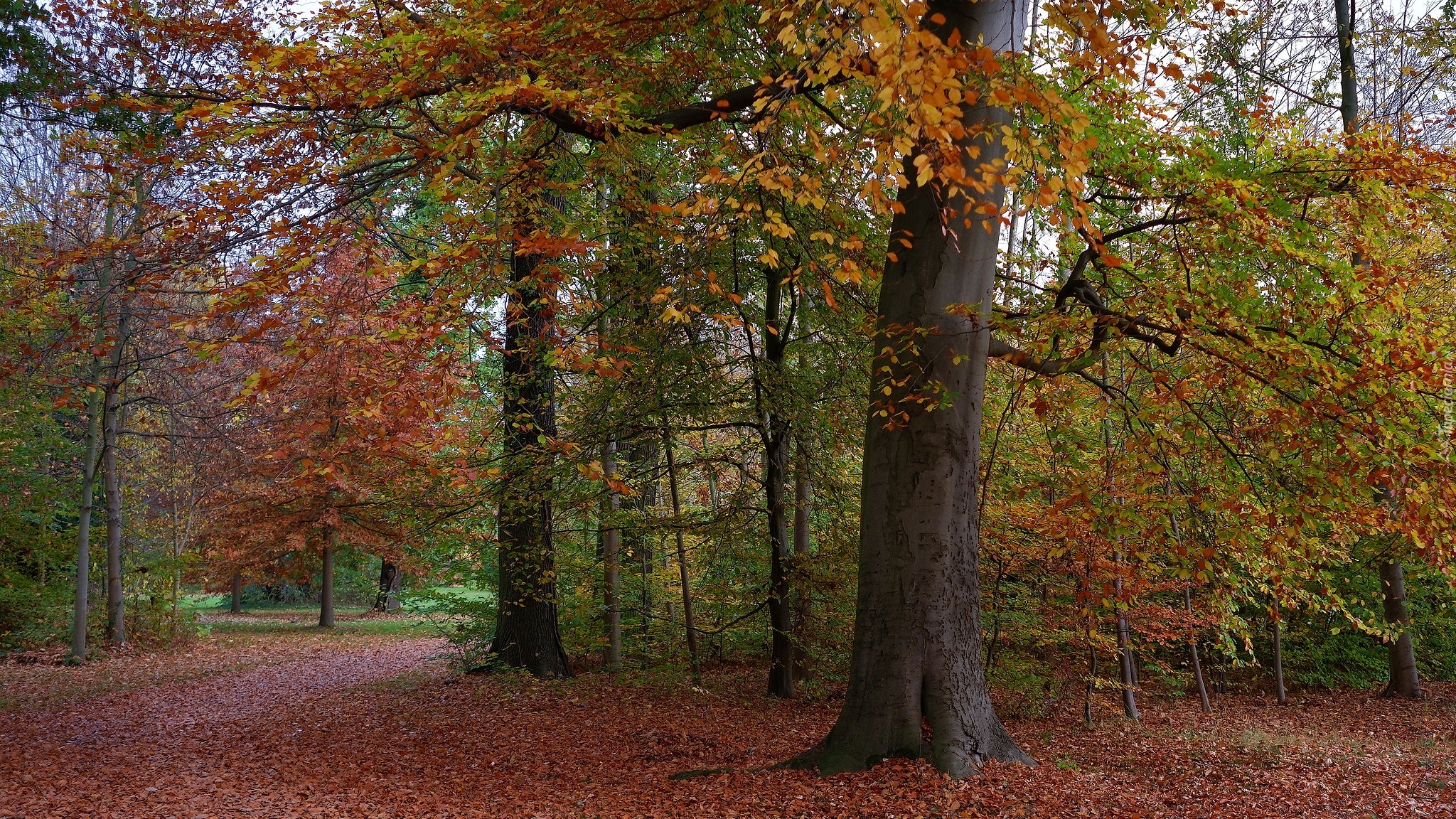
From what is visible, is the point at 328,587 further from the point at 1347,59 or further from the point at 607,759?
the point at 1347,59

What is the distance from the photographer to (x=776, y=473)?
26.8 feet

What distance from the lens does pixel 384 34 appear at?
17.8ft

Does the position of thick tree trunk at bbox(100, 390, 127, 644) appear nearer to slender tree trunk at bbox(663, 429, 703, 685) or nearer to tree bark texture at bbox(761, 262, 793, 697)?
slender tree trunk at bbox(663, 429, 703, 685)

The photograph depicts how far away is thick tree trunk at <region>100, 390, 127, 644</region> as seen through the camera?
12.3 metres

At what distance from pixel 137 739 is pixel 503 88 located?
6.69 m

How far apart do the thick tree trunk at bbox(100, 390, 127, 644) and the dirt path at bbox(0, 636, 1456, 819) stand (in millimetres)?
3376

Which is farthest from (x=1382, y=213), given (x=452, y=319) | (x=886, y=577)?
(x=452, y=319)

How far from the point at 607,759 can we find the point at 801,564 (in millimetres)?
2610

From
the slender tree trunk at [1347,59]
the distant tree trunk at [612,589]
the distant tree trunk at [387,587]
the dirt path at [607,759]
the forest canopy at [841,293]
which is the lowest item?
the distant tree trunk at [387,587]

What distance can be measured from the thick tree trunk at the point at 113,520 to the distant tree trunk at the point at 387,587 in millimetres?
10006

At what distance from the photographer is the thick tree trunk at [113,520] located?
12.3m

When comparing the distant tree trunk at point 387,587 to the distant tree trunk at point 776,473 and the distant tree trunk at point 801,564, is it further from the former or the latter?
the distant tree trunk at point 776,473

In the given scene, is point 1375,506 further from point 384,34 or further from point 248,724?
point 248,724

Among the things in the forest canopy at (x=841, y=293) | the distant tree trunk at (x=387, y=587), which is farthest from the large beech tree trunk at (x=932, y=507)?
the distant tree trunk at (x=387, y=587)
